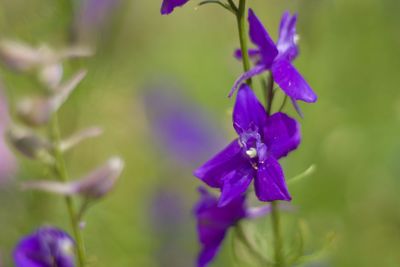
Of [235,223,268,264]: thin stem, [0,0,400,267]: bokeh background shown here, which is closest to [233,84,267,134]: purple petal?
[235,223,268,264]: thin stem

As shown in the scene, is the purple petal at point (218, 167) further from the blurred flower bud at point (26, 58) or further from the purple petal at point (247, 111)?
the blurred flower bud at point (26, 58)

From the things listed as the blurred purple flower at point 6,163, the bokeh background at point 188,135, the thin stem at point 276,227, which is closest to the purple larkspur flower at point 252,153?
the thin stem at point 276,227

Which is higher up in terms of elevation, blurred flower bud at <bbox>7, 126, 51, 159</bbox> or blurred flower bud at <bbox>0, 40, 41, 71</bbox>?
blurred flower bud at <bbox>0, 40, 41, 71</bbox>

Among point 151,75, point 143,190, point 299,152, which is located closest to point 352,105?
point 299,152

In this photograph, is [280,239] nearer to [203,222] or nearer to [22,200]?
[203,222]

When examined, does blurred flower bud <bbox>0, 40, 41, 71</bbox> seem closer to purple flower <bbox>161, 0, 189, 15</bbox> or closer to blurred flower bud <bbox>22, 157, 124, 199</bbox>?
blurred flower bud <bbox>22, 157, 124, 199</bbox>
